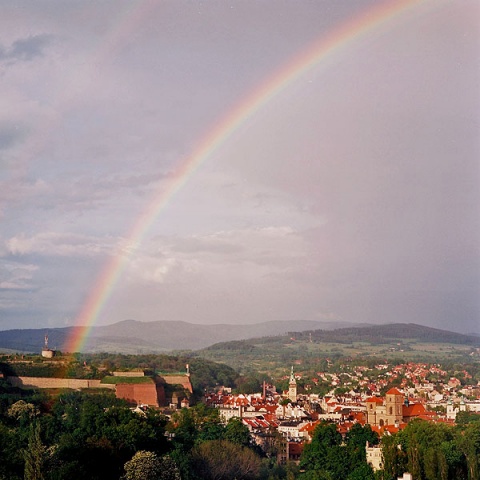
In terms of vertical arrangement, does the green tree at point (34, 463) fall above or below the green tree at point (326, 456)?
above

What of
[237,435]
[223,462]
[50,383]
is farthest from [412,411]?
[50,383]

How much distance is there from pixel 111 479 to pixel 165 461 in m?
1.97

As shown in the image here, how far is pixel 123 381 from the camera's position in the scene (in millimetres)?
63906

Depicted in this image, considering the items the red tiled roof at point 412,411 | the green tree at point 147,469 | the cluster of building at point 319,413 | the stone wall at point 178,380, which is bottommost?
the cluster of building at point 319,413

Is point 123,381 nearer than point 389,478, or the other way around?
point 389,478

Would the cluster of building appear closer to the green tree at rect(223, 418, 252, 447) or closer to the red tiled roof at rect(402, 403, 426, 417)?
the red tiled roof at rect(402, 403, 426, 417)

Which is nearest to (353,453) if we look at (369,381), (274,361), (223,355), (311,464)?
(311,464)

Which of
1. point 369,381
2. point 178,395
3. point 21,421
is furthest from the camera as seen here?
Answer: point 369,381

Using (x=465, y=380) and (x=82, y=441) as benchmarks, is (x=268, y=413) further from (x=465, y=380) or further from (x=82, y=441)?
(x=465, y=380)

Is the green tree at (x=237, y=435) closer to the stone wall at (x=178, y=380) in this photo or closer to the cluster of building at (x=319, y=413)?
the cluster of building at (x=319, y=413)

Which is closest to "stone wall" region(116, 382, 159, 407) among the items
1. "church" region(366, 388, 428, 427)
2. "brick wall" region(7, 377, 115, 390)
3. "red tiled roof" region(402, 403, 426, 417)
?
"brick wall" region(7, 377, 115, 390)

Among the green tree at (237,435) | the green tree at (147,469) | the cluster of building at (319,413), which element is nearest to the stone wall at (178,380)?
the cluster of building at (319,413)

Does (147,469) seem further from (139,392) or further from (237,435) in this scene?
(139,392)

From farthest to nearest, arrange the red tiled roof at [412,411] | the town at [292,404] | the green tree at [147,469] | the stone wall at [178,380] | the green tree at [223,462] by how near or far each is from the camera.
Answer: the stone wall at [178,380]
the red tiled roof at [412,411]
the town at [292,404]
the green tree at [223,462]
the green tree at [147,469]
